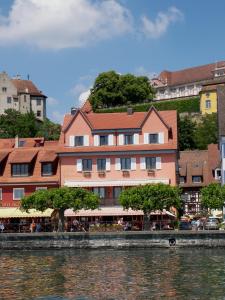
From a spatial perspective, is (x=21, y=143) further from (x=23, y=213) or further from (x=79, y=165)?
(x=23, y=213)

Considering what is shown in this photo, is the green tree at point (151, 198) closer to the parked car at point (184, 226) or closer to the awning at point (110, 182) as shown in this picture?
the parked car at point (184, 226)

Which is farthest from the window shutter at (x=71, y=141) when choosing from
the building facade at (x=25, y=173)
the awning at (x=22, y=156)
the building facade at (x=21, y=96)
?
the building facade at (x=21, y=96)

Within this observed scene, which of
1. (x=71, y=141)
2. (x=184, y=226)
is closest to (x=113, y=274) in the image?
(x=184, y=226)

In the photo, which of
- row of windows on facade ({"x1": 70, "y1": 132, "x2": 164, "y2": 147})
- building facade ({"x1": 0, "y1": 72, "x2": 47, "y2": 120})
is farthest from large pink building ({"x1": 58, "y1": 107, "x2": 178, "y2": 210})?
building facade ({"x1": 0, "y1": 72, "x2": 47, "y2": 120})

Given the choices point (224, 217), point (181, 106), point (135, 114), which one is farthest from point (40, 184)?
point (181, 106)

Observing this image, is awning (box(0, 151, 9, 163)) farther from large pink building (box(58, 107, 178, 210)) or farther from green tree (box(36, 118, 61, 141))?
green tree (box(36, 118, 61, 141))

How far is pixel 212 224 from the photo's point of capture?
69062 millimetres

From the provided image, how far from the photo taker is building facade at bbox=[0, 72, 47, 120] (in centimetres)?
17338

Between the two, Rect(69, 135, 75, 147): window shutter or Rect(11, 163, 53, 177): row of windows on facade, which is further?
Rect(11, 163, 53, 177): row of windows on facade

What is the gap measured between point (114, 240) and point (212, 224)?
43.5 ft

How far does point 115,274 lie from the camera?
147 ft

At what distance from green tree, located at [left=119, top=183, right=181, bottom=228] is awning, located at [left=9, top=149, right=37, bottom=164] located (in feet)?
58.7

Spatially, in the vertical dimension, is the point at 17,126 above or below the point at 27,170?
above

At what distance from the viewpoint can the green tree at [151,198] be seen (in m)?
65.4
